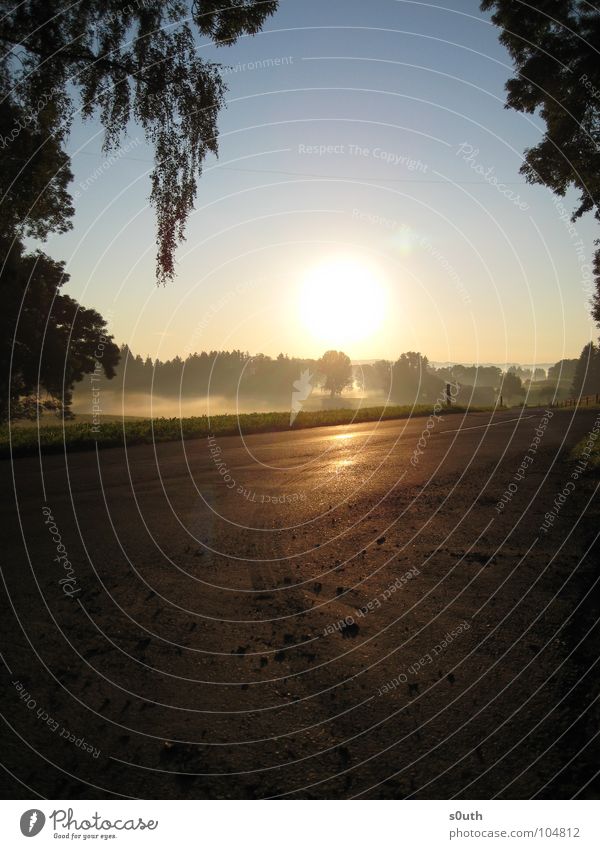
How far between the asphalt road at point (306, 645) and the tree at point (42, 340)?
20.3 meters

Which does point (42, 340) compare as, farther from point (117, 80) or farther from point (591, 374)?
point (591, 374)

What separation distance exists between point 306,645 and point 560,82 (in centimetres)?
1509

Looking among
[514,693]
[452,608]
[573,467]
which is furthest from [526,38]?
[514,693]

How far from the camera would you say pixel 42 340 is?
2497 centimetres

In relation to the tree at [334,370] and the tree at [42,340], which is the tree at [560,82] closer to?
the tree at [42,340]

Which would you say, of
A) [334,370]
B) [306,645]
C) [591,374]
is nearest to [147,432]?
[306,645]

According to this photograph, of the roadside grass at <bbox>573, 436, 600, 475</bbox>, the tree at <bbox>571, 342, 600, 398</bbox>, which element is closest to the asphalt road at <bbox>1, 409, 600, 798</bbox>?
the roadside grass at <bbox>573, 436, 600, 475</bbox>

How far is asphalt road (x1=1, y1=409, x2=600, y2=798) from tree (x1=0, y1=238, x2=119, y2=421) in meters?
20.3

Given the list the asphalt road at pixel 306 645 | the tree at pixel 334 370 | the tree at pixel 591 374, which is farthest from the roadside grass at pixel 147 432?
the tree at pixel 591 374

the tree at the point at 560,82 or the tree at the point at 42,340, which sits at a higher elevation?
the tree at the point at 560,82

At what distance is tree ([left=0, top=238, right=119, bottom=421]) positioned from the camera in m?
26.2

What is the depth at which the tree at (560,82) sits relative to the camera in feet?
42.4

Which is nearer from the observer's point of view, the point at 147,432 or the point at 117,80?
the point at 117,80

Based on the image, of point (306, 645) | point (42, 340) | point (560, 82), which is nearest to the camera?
point (306, 645)
